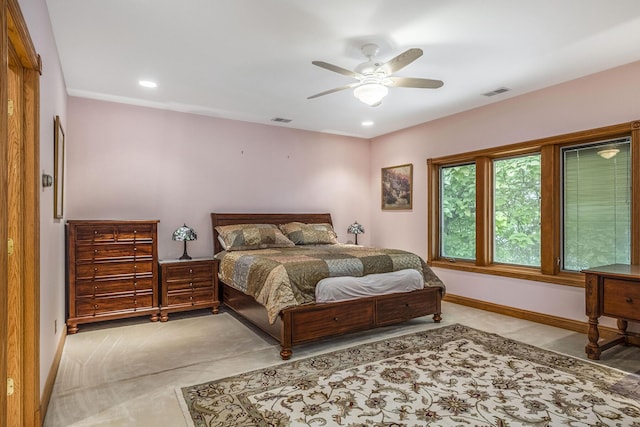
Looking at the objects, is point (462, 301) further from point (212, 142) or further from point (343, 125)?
point (212, 142)

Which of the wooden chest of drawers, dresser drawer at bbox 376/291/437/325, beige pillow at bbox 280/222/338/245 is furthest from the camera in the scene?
beige pillow at bbox 280/222/338/245

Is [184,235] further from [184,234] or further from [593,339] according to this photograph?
[593,339]

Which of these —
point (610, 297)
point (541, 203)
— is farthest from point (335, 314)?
point (541, 203)

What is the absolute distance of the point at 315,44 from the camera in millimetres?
3010

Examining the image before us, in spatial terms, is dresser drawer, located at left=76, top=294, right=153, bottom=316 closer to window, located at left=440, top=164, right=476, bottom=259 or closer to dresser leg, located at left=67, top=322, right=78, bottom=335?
dresser leg, located at left=67, top=322, right=78, bottom=335

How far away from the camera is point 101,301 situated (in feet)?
13.1

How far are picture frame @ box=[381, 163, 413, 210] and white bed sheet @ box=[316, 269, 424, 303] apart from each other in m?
2.13

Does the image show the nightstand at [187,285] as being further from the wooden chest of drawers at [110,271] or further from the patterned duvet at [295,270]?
the patterned duvet at [295,270]

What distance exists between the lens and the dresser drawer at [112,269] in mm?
3896

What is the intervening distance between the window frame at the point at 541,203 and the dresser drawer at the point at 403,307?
1169 millimetres

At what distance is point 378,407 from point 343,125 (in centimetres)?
432

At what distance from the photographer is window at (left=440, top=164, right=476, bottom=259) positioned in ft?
16.7

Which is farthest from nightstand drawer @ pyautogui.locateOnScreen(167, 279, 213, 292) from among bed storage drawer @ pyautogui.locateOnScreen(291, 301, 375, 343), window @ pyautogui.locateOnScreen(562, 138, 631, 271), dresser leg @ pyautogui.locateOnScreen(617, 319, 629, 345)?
dresser leg @ pyautogui.locateOnScreen(617, 319, 629, 345)

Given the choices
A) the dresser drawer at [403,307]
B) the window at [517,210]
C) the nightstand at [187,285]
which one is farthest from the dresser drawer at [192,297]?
the window at [517,210]
